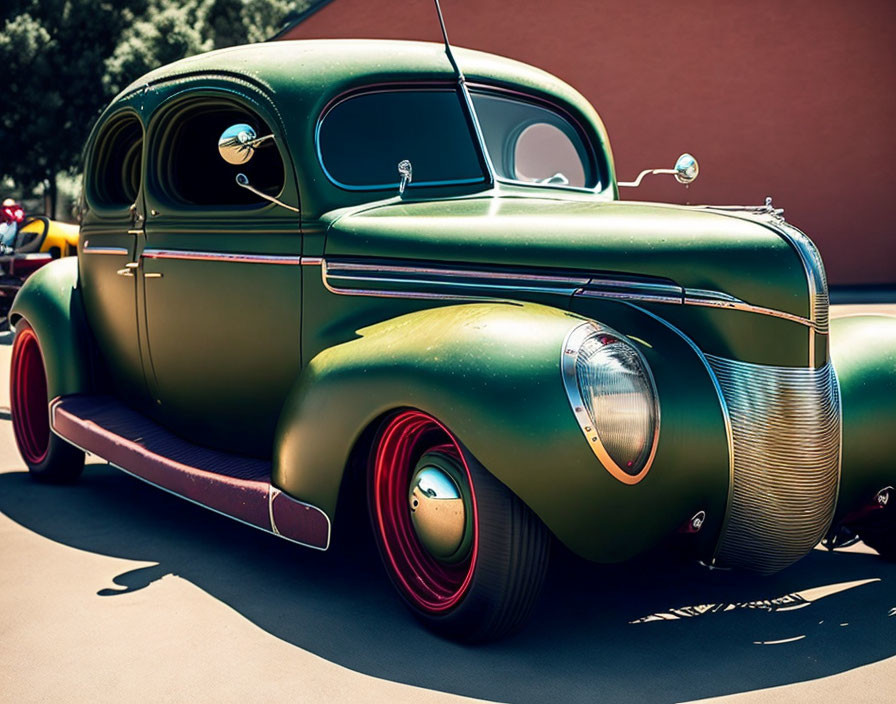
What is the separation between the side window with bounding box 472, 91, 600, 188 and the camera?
13.6 feet

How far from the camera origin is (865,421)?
10.7ft

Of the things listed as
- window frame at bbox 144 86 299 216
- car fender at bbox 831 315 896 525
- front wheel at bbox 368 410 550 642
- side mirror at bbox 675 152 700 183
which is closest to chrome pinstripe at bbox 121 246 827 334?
window frame at bbox 144 86 299 216

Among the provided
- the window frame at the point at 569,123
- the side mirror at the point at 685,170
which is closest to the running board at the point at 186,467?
the window frame at the point at 569,123

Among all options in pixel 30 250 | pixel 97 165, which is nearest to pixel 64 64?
pixel 30 250

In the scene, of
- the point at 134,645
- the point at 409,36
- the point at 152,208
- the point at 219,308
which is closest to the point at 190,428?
the point at 219,308

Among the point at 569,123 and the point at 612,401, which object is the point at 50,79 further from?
the point at 612,401

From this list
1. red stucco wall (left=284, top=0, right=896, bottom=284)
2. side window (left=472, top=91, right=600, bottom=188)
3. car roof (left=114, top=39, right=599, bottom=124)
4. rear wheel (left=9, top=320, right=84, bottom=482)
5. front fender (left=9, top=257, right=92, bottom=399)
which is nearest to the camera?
car roof (left=114, top=39, right=599, bottom=124)

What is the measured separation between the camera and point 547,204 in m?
3.70

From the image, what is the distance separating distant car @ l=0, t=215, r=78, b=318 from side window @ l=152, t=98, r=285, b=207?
654 centimetres

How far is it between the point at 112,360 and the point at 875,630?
330 cm

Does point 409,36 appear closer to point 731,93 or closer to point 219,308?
point 731,93

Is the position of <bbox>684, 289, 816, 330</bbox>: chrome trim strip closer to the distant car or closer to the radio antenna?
the radio antenna

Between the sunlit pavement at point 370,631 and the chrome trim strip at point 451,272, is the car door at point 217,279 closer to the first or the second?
the chrome trim strip at point 451,272

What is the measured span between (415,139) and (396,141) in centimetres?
7
